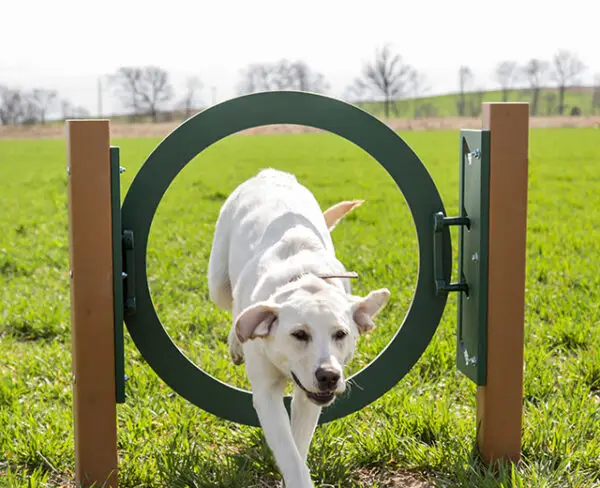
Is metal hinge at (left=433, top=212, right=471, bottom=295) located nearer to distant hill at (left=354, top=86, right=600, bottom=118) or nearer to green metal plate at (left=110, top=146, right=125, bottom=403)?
green metal plate at (left=110, top=146, right=125, bottom=403)

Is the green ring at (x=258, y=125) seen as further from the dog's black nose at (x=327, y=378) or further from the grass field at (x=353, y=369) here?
the dog's black nose at (x=327, y=378)

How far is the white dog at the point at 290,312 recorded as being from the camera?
3674mm

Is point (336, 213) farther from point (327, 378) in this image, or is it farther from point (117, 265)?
point (327, 378)

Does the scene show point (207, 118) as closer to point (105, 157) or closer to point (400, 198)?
point (105, 157)

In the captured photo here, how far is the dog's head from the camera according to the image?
362 centimetres

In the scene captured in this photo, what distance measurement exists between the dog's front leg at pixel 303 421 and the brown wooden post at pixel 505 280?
2.94ft

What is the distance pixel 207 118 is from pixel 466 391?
2.28 metres

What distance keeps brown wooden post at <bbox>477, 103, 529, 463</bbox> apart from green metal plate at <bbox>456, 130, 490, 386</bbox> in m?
0.03

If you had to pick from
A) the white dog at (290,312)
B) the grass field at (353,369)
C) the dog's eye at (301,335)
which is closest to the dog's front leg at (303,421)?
the white dog at (290,312)

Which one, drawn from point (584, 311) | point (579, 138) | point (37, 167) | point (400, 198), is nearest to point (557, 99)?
point (579, 138)

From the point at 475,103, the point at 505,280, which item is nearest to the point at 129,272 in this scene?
the point at 505,280

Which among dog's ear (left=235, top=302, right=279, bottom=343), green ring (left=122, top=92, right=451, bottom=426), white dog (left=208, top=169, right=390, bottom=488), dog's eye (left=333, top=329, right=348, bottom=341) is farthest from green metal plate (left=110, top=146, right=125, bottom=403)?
dog's eye (left=333, top=329, right=348, bottom=341)

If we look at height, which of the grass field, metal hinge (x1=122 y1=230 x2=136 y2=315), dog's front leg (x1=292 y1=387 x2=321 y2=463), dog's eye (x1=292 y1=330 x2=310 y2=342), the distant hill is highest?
the distant hill

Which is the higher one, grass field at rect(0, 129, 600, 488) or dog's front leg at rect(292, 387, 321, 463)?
dog's front leg at rect(292, 387, 321, 463)
